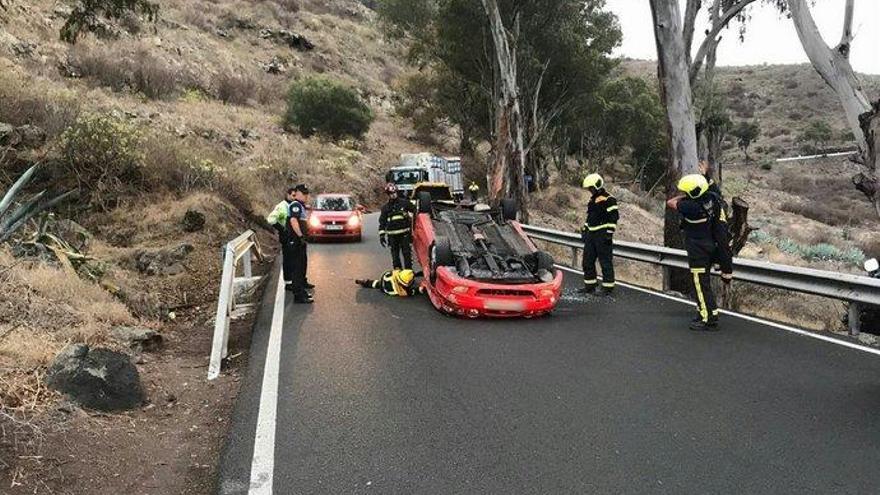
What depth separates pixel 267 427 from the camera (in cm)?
498

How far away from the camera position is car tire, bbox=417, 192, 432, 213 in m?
11.4

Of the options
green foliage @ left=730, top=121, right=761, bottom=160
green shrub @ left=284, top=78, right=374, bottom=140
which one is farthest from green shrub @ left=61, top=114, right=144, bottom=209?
green foliage @ left=730, top=121, right=761, bottom=160

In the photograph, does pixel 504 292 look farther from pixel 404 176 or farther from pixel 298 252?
pixel 404 176

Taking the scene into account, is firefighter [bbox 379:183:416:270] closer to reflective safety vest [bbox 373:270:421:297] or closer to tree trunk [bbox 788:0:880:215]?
reflective safety vest [bbox 373:270:421:297]

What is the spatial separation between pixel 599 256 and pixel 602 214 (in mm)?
679

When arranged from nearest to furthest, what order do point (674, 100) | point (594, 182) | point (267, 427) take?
point (267, 427) < point (594, 182) < point (674, 100)

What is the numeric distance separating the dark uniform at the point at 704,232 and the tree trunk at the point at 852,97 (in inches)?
87.9

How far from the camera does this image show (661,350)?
7.03 m

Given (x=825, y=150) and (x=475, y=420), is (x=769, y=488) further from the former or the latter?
(x=825, y=150)

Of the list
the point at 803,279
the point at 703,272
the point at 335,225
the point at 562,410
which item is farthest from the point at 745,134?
the point at 562,410

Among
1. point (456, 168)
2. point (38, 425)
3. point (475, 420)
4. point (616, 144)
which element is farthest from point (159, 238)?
point (616, 144)

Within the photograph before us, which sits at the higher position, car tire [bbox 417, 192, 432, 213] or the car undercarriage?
car tire [bbox 417, 192, 432, 213]

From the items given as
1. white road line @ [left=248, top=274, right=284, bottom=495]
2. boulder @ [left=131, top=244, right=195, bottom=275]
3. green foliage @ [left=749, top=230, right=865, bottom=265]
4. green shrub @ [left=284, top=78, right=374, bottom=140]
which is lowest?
green foliage @ [left=749, top=230, right=865, bottom=265]

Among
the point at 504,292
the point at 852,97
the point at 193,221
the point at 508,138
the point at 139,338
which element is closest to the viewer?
the point at 139,338
